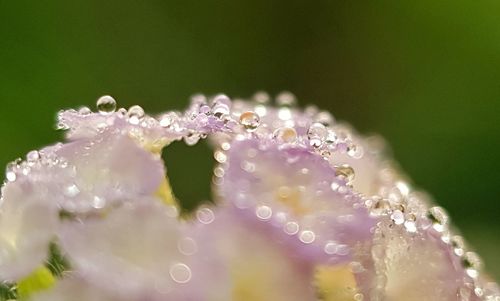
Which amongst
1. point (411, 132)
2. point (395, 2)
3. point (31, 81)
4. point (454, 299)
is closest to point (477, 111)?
point (411, 132)

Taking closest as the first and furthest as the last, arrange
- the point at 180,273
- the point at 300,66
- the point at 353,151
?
the point at 180,273
the point at 353,151
the point at 300,66

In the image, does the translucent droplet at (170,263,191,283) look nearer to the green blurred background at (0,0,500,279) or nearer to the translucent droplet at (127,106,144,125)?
the translucent droplet at (127,106,144,125)

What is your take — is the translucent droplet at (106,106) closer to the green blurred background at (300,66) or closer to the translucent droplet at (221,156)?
the translucent droplet at (221,156)

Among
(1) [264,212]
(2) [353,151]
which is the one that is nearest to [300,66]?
(2) [353,151]

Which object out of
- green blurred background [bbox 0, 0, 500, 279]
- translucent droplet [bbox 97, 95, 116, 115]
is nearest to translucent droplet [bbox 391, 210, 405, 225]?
translucent droplet [bbox 97, 95, 116, 115]

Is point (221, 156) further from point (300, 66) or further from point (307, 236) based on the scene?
point (300, 66)

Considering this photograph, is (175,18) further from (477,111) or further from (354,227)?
(354,227)

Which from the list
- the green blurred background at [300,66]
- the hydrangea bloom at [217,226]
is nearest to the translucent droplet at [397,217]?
the hydrangea bloom at [217,226]
